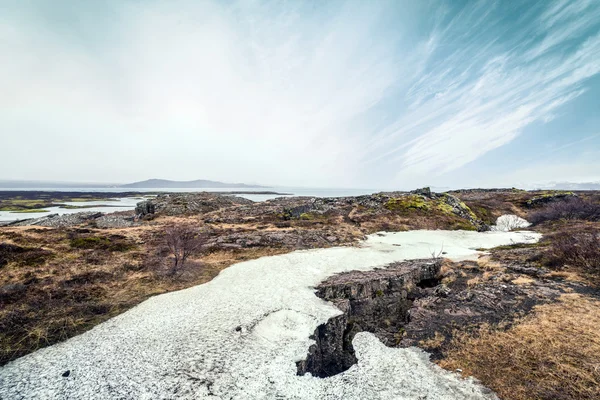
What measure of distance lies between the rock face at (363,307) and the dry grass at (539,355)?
11.7 ft

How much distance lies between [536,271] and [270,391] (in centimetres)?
2272

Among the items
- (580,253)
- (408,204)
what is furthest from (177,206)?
(580,253)

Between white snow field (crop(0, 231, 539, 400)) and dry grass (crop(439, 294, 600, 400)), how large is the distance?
1.03 metres

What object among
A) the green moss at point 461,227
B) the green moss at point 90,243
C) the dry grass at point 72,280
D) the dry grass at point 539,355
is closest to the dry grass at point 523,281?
the dry grass at point 539,355

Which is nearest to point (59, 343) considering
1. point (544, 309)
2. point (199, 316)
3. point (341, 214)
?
point (199, 316)

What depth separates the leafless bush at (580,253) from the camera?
18656 mm

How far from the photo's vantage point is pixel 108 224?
46.3 metres

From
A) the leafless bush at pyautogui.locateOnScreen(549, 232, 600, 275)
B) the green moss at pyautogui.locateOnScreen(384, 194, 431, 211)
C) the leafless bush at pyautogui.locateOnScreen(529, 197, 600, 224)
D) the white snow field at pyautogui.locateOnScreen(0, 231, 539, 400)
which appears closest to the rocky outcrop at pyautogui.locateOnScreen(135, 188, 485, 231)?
the green moss at pyautogui.locateOnScreen(384, 194, 431, 211)

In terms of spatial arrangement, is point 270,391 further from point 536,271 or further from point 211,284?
point 536,271

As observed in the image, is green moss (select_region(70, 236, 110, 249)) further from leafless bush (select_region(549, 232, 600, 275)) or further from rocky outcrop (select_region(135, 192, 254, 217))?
leafless bush (select_region(549, 232, 600, 275))

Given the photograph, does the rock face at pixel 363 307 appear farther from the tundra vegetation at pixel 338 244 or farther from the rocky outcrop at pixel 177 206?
the rocky outcrop at pixel 177 206

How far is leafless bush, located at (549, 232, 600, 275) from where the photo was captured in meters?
18.7

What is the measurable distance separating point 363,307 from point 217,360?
32.5 feet

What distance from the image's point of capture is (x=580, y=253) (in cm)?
1998
